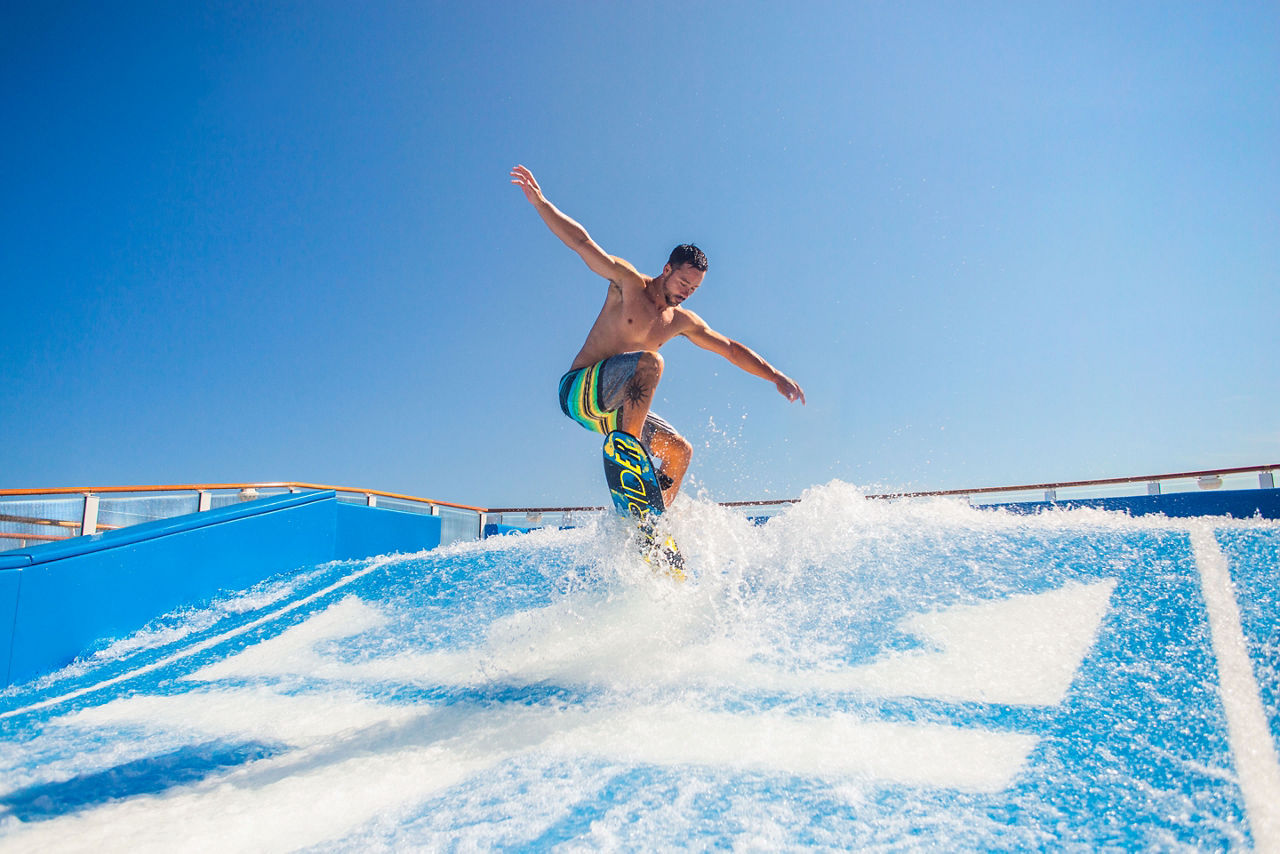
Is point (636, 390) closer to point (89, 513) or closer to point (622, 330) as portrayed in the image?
point (622, 330)

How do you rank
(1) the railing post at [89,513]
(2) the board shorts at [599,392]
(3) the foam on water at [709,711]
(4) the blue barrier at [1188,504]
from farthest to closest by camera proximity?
(4) the blue barrier at [1188,504], (1) the railing post at [89,513], (2) the board shorts at [599,392], (3) the foam on water at [709,711]

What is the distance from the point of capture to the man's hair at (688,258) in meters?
3.20

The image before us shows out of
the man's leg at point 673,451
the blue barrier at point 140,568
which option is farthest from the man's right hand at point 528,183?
the blue barrier at point 140,568

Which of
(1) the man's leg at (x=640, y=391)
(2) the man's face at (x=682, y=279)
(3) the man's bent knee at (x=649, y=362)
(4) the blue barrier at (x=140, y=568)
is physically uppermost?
(2) the man's face at (x=682, y=279)

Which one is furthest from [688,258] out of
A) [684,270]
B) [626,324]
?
[626,324]

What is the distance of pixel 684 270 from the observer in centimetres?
320

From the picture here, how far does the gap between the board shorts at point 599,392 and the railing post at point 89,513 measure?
3.32m

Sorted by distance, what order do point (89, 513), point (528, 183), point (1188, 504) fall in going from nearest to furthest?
point (528, 183) → point (89, 513) → point (1188, 504)

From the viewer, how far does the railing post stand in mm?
4281

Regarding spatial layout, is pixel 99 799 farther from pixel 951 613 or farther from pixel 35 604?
pixel 951 613

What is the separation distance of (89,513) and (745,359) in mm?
4397

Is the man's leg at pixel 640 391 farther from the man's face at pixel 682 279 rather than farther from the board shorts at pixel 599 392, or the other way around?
the man's face at pixel 682 279

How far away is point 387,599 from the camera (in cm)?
351

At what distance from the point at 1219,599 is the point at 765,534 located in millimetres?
1674
